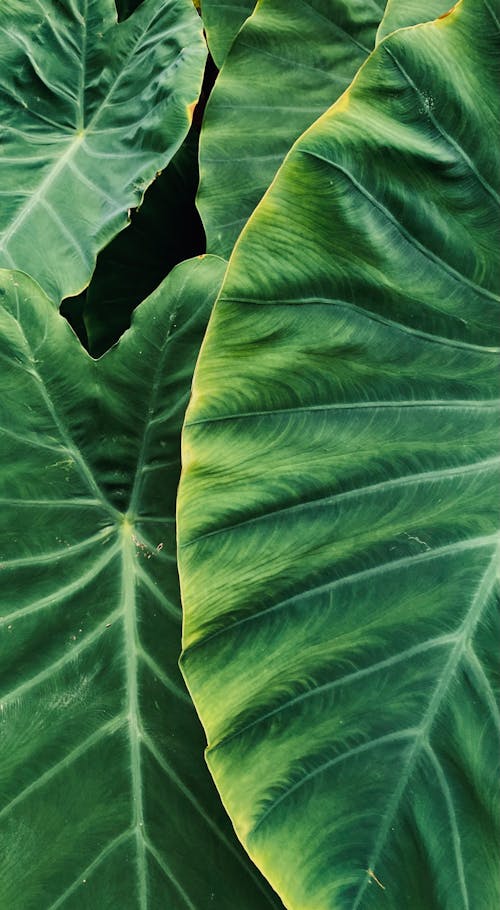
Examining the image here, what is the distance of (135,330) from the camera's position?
96 cm

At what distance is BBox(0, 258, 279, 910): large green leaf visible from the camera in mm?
867

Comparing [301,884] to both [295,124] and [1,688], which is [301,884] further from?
[295,124]

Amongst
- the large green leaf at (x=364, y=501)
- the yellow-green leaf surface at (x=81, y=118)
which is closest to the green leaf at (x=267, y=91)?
the yellow-green leaf surface at (x=81, y=118)

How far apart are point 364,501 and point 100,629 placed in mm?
330

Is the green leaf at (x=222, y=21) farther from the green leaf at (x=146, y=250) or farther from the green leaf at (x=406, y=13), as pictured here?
the green leaf at (x=406, y=13)

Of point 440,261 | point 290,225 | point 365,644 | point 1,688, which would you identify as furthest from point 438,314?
point 1,688

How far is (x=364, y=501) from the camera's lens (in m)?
0.82

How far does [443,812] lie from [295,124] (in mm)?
955

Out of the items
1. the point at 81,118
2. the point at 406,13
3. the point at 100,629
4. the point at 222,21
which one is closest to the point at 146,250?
the point at 81,118

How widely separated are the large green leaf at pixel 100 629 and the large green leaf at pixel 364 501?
0.55 feet

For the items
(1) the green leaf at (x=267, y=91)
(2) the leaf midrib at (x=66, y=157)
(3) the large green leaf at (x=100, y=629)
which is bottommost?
(3) the large green leaf at (x=100, y=629)

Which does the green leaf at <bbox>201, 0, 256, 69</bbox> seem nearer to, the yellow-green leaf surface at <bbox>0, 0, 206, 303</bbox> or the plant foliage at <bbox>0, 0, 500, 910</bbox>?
the yellow-green leaf surface at <bbox>0, 0, 206, 303</bbox>

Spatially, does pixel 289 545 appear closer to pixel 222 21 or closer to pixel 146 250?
pixel 146 250

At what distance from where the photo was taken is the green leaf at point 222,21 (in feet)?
4.41
